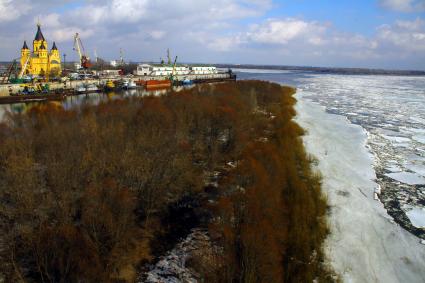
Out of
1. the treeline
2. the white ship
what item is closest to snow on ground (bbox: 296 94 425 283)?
Answer: the treeline

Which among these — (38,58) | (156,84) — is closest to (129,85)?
(156,84)

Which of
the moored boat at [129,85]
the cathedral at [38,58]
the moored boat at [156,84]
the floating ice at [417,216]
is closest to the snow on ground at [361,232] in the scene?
the floating ice at [417,216]

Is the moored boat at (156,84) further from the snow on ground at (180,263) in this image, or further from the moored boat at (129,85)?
the snow on ground at (180,263)

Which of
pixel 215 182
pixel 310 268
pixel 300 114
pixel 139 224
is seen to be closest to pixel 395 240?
pixel 310 268

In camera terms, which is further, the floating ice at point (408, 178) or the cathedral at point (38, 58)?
the cathedral at point (38, 58)

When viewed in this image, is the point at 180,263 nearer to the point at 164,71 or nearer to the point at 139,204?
the point at 139,204

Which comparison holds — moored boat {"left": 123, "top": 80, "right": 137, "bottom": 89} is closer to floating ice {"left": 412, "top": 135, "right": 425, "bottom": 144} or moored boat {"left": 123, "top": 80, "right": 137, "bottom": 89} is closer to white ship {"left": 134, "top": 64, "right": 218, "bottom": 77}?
white ship {"left": 134, "top": 64, "right": 218, "bottom": 77}
